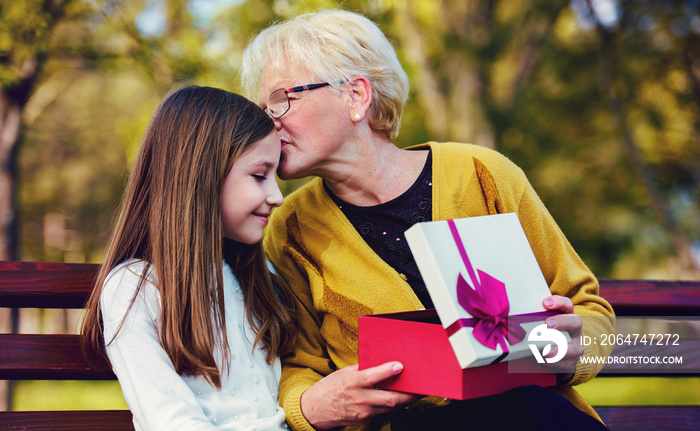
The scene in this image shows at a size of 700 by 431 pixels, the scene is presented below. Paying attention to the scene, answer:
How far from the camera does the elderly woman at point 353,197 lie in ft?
7.04

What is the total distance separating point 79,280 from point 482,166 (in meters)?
1.42

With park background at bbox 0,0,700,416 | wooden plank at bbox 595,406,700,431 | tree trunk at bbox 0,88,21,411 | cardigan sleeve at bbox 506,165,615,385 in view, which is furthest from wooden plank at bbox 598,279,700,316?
tree trunk at bbox 0,88,21,411

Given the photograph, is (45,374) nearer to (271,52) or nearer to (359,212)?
(359,212)

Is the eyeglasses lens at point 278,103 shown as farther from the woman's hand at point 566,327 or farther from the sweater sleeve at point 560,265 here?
Answer: the woman's hand at point 566,327

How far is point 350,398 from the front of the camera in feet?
5.96

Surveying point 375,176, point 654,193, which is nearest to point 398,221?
point 375,176

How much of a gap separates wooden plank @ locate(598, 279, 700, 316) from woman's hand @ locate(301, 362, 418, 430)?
1.28 m

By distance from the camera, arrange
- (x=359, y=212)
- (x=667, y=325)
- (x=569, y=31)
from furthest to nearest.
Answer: (x=569, y=31), (x=667, y=325), (x=359, y=212)

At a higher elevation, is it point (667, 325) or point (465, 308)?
point (465, 308)

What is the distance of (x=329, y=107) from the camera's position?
2.25m

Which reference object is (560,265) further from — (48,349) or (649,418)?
(48,349)

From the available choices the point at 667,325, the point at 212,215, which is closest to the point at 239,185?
the point at 212,215

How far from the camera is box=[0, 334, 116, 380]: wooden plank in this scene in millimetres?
2135
